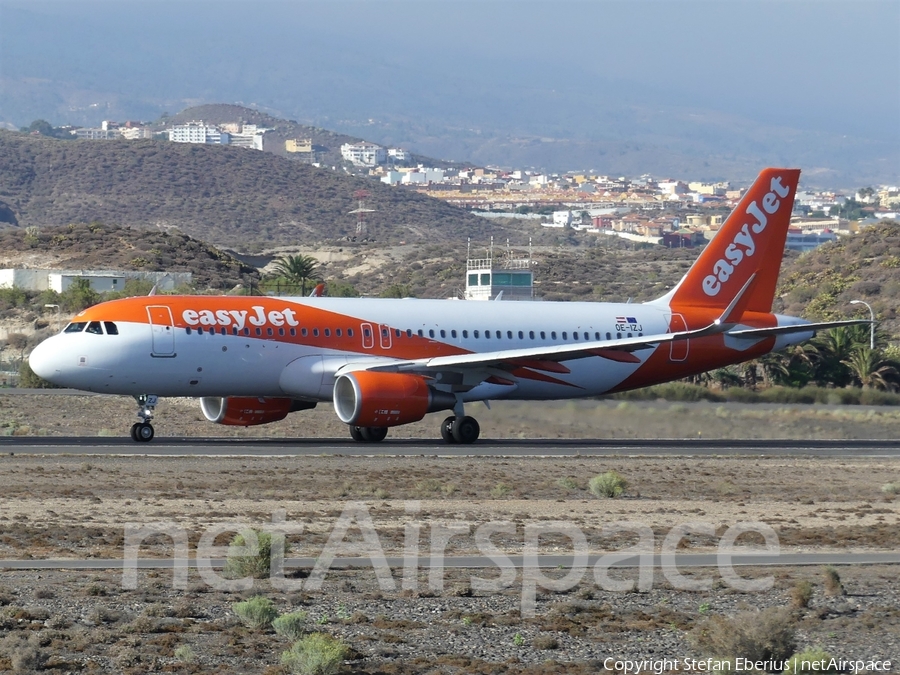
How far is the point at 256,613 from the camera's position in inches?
591

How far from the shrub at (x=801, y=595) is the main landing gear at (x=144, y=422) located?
844 inches

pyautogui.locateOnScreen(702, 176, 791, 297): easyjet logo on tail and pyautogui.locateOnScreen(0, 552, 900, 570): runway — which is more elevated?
pyautogui.locateOnScreen(702, 176, 791, 297): easyjet logo on tail

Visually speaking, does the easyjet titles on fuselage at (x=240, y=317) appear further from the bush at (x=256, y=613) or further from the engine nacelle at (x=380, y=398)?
the bush at (x=256, y=613)

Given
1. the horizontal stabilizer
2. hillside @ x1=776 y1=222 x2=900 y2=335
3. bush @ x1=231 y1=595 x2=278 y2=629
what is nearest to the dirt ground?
bush @ x1=231 y1=595 x2=278 y2=629

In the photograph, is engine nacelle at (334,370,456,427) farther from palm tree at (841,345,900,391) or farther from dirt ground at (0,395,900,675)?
palm tree at (841,345,900,391)

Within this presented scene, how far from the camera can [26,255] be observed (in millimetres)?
106688

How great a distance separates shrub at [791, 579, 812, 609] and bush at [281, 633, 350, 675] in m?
5.72

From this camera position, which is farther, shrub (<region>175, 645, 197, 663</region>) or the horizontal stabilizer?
the horizontal stabilizer

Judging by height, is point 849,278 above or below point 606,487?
above

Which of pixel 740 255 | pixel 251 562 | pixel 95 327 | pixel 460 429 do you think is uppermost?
pixel 740 255

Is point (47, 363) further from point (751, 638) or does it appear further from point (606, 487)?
point (751, 638)

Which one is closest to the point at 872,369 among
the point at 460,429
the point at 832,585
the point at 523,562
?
the point at 460,429

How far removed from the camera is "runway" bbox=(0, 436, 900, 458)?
33156 mm

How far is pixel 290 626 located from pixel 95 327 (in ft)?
70.1
